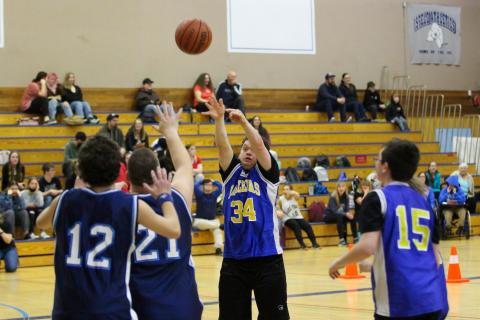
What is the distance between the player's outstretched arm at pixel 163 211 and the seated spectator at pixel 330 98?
1758 centimetres

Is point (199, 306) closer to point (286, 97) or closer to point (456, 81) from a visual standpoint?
point (286, 97)

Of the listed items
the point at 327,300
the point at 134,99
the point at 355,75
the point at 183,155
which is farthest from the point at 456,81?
the point at 183,155

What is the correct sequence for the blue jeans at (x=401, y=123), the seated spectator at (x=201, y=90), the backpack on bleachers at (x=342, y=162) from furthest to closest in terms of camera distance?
the blue jeans at (x=401, y=123) → the seated spectator at (x=201, y=90) → the backpack on bleachers at (x=342, y=162)

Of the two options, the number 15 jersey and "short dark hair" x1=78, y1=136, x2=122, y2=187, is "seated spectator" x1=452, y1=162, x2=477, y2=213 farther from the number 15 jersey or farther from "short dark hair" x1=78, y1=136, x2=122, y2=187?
"short dark hair" x1=78, y1=136, x2=122, y2=187

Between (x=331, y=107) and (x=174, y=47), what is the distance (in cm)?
418

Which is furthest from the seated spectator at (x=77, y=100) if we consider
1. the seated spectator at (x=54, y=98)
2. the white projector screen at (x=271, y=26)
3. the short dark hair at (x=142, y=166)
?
the short dark hair at (x=142, y=166)

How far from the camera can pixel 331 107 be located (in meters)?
21.2

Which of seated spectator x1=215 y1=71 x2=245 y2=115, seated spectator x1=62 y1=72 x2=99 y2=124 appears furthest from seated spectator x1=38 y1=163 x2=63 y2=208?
seated spectator x1=215 y1=71 x2=245 y2=115

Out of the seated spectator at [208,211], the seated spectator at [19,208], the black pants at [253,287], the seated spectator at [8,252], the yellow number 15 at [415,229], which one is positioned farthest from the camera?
the seated spectator at [208,211]

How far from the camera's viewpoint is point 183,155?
13.5 ft

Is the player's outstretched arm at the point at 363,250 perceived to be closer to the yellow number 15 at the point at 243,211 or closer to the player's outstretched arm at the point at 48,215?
the player's outstretched arm at the point at 48,215

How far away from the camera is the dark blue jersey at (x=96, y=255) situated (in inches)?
136

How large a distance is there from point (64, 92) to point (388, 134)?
8.34 m

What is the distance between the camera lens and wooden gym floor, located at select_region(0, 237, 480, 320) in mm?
7980
